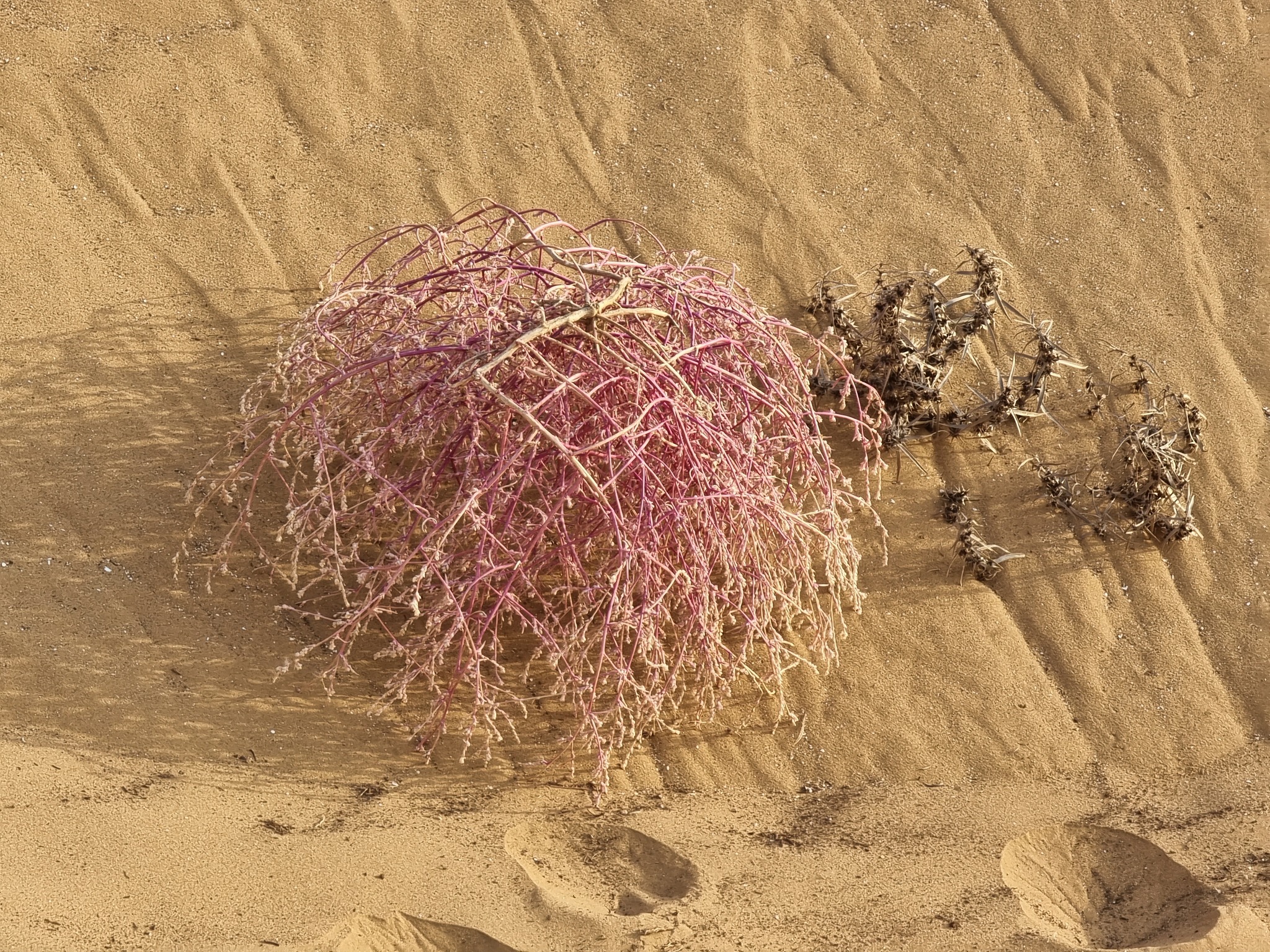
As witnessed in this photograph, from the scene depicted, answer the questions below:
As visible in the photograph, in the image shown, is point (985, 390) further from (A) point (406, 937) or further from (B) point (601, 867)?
(A) point (406, 937)

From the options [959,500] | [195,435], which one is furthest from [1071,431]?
[195,435]

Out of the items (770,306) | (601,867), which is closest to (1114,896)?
(601,867)

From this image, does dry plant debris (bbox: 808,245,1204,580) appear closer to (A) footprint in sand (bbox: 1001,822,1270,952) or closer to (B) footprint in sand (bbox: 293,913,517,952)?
(A) footprint in sand (bbox: 1001,822,1270,952)

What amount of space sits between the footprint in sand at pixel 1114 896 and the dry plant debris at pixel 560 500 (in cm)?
74

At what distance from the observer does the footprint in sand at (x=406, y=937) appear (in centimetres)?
262

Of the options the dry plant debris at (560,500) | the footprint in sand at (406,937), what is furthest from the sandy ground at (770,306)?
the dry plant debris at (560,500)

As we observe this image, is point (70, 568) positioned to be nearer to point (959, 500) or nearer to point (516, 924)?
point (516, 924)

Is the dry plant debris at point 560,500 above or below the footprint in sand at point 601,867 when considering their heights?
above

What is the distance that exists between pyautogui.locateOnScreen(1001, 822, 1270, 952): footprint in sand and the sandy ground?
0.07 ft

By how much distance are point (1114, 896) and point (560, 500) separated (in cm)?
165

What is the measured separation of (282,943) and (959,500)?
7.49 ft

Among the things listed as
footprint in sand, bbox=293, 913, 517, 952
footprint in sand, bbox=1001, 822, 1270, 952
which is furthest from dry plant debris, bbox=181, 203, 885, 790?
footprint in sand, bbox=1001, 822, 1270, 952

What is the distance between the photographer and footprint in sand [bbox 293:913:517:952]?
2.62 meters

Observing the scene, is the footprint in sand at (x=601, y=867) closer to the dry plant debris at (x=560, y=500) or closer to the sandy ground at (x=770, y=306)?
the sandy ground at (x=770, y=306)
